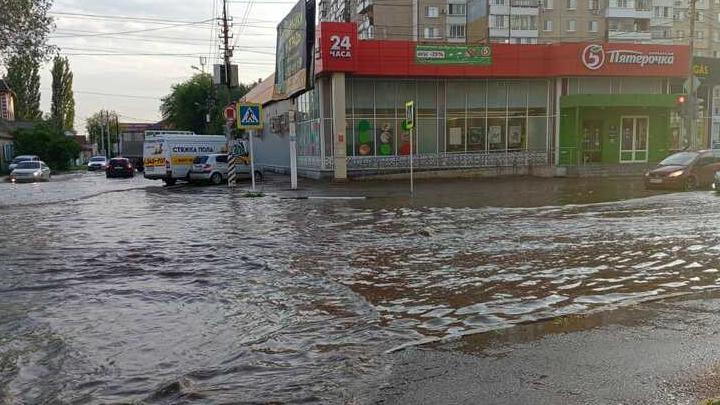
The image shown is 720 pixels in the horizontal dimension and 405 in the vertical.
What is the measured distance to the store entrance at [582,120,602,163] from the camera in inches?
1377

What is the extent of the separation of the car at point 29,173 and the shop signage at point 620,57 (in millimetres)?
35341

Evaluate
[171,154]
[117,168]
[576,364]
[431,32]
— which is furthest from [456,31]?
[576,364]

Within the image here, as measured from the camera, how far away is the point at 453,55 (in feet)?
106

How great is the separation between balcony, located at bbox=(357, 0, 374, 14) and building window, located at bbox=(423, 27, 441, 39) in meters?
7.52

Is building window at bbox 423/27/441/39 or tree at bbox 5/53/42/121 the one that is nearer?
building window at bbox 423/27/441/39

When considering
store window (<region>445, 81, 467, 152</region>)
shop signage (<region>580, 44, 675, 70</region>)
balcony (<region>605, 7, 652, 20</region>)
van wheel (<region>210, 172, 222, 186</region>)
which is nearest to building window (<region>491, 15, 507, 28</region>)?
balcony (<region>605, 7, 652, 20</region>)

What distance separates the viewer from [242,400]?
15.3 ft

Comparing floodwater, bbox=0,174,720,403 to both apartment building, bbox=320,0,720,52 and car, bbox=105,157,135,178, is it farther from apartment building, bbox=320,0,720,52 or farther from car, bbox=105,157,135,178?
apartment building, bbox=320,0,720,52

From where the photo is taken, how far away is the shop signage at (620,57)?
33.2 metres

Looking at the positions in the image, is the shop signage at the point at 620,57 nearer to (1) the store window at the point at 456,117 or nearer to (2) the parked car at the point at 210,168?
(1) the store window at the point at 456,117

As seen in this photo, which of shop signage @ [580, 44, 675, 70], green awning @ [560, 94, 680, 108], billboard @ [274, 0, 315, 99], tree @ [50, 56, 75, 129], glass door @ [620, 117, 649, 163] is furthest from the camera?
tree @ [50, 56, 75, 129]

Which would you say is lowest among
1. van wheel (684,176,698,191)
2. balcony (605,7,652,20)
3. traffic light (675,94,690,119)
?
van wheel (684,176,698,191)

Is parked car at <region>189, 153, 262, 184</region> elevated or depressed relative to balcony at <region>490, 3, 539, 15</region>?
depressed

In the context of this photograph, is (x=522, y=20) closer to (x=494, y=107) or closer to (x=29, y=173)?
(x=494, y=107)
